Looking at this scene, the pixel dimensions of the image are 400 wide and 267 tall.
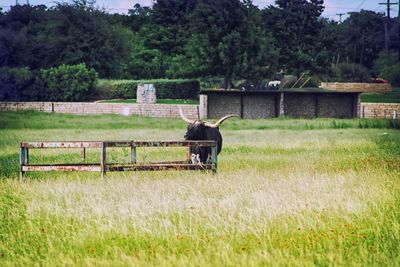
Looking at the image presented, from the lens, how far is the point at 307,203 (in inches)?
395

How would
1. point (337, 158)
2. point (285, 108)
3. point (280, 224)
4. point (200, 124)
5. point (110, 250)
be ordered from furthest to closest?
point (285, 108), point (337, 158), point (200, 124), point (280, 224), point (110, 250)

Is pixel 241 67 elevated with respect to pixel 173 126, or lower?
elevated

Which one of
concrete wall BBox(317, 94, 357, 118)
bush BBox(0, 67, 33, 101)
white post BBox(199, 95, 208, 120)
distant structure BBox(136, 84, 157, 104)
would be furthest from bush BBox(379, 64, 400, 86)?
bush BBox(0, 67, 33, 101)

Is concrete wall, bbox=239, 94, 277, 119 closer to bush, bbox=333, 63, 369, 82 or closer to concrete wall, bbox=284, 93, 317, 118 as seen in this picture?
concrete wall, bbox=284, 93, 317, 118

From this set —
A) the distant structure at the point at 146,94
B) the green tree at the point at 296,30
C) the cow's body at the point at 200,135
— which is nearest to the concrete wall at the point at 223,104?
the distant structure at the point at 146,94

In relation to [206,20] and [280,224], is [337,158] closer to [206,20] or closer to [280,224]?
[280,224]


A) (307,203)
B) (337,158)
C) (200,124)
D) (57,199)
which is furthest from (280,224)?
(337,158)

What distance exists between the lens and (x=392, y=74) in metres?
61.3

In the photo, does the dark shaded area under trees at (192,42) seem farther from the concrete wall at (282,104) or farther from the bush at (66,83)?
the concrete wall at (282,104)

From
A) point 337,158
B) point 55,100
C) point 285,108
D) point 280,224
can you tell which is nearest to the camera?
point 280,224

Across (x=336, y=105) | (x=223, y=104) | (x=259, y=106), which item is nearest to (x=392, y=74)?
(x=336, y=105)

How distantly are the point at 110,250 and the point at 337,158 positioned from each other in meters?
13.1

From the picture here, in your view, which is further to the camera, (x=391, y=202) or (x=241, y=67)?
(x=241, y=67)

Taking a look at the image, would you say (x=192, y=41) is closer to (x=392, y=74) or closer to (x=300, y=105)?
(x=300, y=105)
